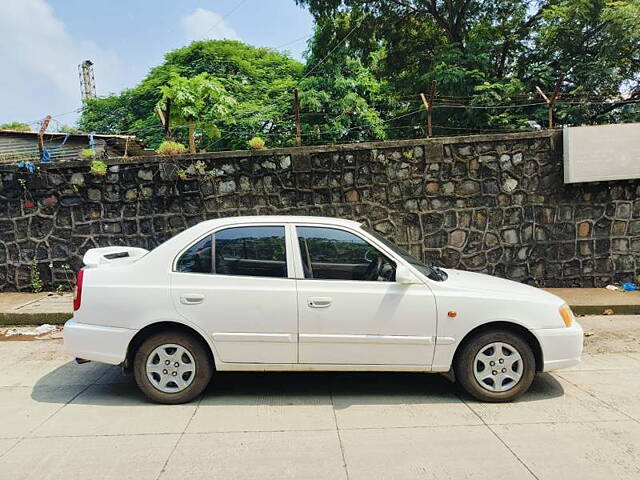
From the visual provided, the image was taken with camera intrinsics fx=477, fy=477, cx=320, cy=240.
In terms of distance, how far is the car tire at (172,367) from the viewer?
405 cm

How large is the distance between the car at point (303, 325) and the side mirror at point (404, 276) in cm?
1

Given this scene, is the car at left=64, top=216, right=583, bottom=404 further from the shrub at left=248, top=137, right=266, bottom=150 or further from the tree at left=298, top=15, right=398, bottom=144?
the tree at left=298, top=15, right=398, bottom=144

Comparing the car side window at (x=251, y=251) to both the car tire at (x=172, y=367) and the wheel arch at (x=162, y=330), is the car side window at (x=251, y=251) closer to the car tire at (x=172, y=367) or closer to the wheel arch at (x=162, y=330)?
the wheel arch at (x=162, y=330)

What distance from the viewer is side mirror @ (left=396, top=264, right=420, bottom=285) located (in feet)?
13.2

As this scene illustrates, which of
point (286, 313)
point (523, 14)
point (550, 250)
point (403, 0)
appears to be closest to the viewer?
point (286, 313)

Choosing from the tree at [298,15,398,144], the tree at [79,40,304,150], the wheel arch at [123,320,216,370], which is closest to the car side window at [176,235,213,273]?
the wheel arch at [123,320,216,370]

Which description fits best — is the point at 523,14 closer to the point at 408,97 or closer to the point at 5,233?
the point at 408,97

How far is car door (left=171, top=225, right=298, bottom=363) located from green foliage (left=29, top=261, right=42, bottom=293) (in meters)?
5.66

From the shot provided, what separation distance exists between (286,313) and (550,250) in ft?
20.4

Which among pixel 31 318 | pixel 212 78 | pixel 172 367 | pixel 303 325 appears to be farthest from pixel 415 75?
pixel 172 367

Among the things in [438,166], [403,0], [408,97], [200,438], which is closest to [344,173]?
[438,166]

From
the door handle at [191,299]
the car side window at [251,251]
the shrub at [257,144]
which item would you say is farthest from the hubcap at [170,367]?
the shrub at [257,144]

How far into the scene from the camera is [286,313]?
4.03 meters

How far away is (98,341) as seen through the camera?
4.11 m
